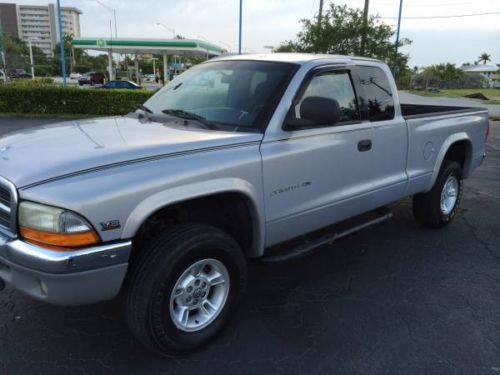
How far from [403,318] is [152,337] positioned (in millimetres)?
1808

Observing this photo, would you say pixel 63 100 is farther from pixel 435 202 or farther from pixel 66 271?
pixel 66 271

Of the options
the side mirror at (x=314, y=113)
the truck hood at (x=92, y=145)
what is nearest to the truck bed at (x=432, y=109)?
the side mirror at (x=314, y=113)

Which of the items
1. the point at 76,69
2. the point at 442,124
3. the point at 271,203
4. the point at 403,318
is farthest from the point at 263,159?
the point at 76,69

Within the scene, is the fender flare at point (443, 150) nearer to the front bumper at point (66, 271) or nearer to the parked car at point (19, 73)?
the front bumper at point (66, 271)

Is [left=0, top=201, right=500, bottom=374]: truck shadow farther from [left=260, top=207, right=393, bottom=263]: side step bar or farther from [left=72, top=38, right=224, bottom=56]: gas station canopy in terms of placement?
[left=72, top=38, right=224, bottom=56]: gas station canopy

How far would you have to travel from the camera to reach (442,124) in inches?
189

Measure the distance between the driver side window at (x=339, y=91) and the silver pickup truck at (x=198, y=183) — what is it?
0.04ft

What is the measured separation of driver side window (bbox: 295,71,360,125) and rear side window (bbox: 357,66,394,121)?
140mm

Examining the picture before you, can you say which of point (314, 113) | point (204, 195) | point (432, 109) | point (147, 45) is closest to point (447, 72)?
point (147, 45)

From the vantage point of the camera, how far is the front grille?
2320 millimetres

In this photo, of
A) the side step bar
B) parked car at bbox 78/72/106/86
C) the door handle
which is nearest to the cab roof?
the door handle

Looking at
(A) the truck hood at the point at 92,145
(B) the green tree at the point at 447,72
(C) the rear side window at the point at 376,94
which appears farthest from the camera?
(B) the green tree at the point at 447,72

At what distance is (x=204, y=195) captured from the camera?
2.69m

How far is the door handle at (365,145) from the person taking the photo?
3758 mm
